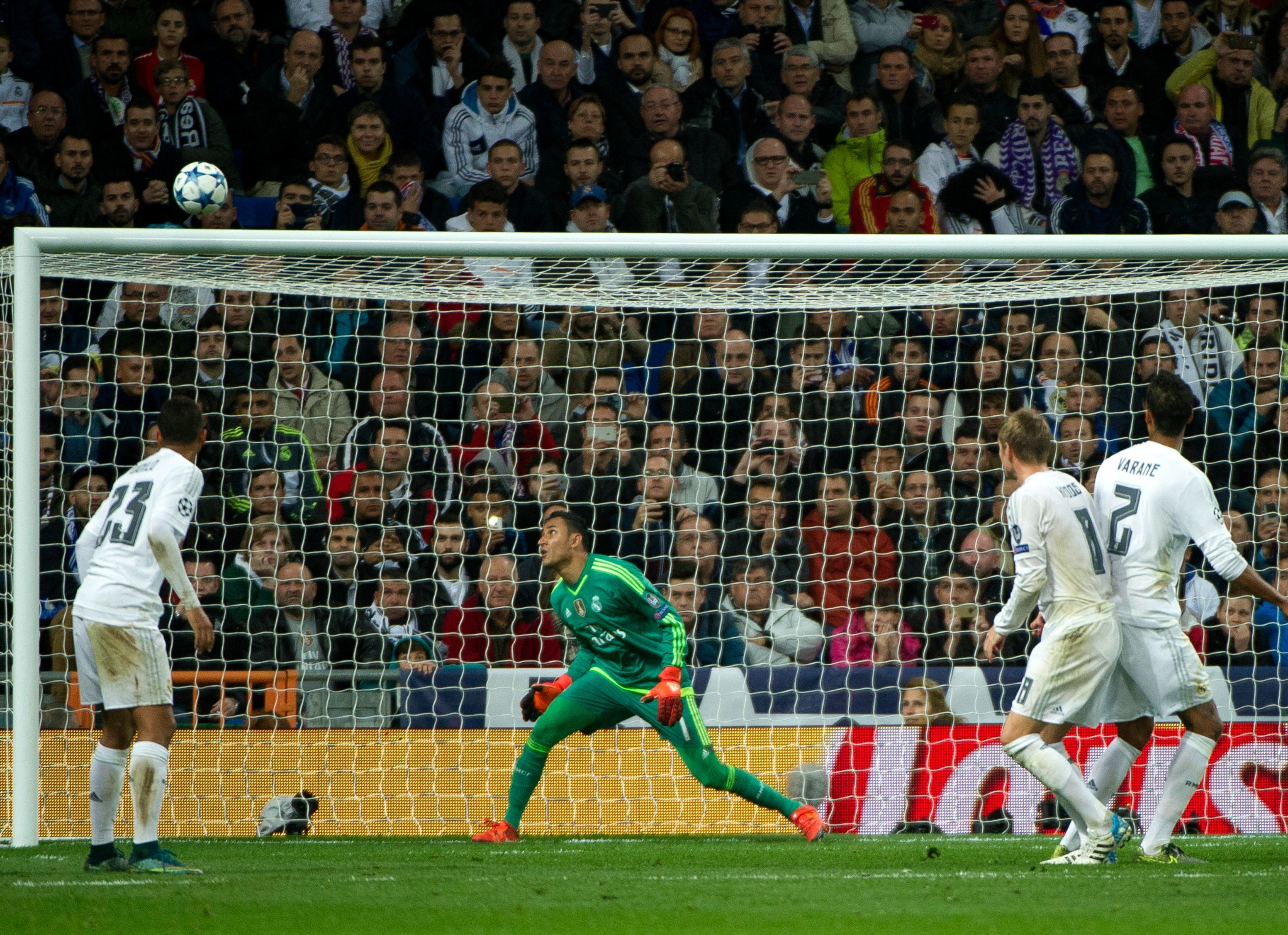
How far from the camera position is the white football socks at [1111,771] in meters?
5.84

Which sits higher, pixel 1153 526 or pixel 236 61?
pixel 236 61

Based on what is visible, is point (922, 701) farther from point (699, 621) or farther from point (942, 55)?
point (942, 55)

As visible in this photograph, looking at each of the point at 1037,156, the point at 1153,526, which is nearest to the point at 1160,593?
the point at 1153,526

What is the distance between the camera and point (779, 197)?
1102 centimetres

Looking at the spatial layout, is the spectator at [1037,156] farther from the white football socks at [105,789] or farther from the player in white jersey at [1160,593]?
the white football socks at [105,789]

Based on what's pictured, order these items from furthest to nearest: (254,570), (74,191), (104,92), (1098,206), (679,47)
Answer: (679,47), (1098,206), (104,92), (74,191), (254,570)

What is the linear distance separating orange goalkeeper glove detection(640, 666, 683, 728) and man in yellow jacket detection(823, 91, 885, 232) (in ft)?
17.8

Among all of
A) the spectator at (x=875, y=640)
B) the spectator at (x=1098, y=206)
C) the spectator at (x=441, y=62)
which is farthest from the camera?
the spectator at (x=441, y=62)

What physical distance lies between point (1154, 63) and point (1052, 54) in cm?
95

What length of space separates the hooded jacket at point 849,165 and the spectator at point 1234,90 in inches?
102

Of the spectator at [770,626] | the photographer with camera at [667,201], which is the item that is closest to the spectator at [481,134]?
the photographer with camera at [667,201]

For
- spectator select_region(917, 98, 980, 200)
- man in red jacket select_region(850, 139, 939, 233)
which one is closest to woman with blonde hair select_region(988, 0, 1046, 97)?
spectator select_region(917, 98, 980, 200)

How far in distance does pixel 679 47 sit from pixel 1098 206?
350 centimetres

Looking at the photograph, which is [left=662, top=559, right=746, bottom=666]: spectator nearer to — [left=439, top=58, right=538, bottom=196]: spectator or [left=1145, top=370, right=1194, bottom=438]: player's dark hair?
[left=1145, top=370, right=1194, bottom=438]: player's dark hair
